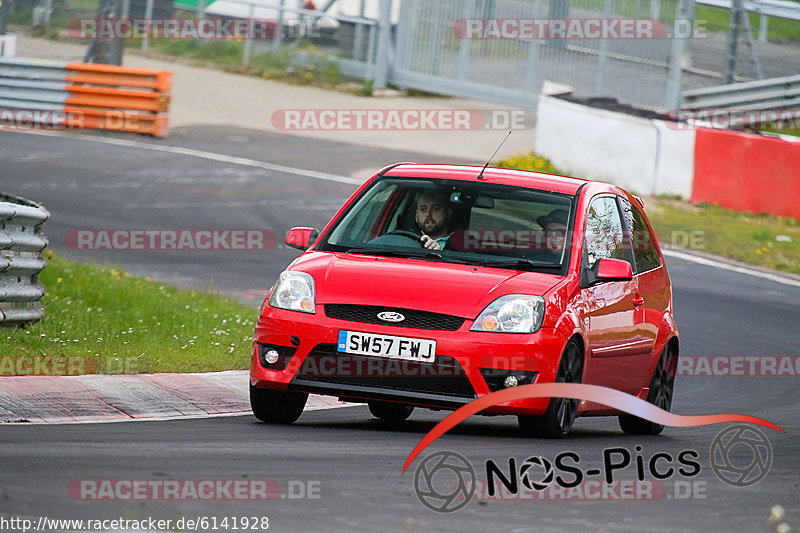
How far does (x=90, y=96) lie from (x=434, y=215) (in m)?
18.6

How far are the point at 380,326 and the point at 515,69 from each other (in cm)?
2390

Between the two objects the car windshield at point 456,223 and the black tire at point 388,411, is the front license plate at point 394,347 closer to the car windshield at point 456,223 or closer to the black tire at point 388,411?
the car windshield at point 456,223

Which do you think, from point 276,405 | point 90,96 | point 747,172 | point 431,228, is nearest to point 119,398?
point 276,405

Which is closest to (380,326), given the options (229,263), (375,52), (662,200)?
(229,263)

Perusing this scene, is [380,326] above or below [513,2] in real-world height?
below

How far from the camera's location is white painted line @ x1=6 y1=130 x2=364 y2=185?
2361 cm

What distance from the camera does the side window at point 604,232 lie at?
8727 millimetres

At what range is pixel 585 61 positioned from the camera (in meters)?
28.9

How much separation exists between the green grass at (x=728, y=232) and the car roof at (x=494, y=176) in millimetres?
10234

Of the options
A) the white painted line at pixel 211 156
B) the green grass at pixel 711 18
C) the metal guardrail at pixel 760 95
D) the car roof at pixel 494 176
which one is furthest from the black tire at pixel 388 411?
the green grass at pixel 711 18

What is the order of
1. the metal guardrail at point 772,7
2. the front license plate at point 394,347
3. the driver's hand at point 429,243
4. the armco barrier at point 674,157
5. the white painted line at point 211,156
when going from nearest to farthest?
the front license plate at point 394,347 → the driver's hand at point 429,243 → the armco barrier at point 674,157 → the white painted line at point 211,156 → the metal guardrail at point 772,7

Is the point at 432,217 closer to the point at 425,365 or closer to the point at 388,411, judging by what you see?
the point at 388,411

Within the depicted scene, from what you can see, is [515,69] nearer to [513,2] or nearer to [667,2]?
[513,2]

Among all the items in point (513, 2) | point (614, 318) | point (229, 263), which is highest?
point (513, 2)
